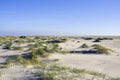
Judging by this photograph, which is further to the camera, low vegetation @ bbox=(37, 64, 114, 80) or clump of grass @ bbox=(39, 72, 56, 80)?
low vegetation @ bbox=(37, 64, 114, 80)

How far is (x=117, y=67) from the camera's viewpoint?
54.7 feet

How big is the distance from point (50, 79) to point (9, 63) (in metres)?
4.62

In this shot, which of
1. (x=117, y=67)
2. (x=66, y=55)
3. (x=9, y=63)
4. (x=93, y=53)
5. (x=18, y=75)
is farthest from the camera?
(x=93, y=53)

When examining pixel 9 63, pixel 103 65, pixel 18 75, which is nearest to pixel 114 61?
pixel 103 65

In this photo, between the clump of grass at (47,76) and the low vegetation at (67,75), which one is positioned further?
the low vegetation at (67,75)

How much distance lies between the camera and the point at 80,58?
19.6 m

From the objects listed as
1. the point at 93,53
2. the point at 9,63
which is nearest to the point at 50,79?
the point at 9,63

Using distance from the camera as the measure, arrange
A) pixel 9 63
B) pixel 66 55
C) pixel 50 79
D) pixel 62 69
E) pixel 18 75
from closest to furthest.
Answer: pixel 50 79, pixel 18 75, pixel 62 69, pixel 9 63, pixel 66 55

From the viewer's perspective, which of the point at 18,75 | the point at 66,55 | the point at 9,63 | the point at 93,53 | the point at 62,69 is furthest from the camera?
the point at 93,53

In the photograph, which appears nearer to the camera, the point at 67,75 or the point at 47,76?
the point at 47,76

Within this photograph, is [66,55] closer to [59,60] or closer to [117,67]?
[59,60]

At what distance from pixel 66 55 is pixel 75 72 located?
908 centimetres

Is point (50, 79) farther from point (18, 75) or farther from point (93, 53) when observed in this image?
point (93, 53)

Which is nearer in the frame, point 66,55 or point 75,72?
point 75,72
